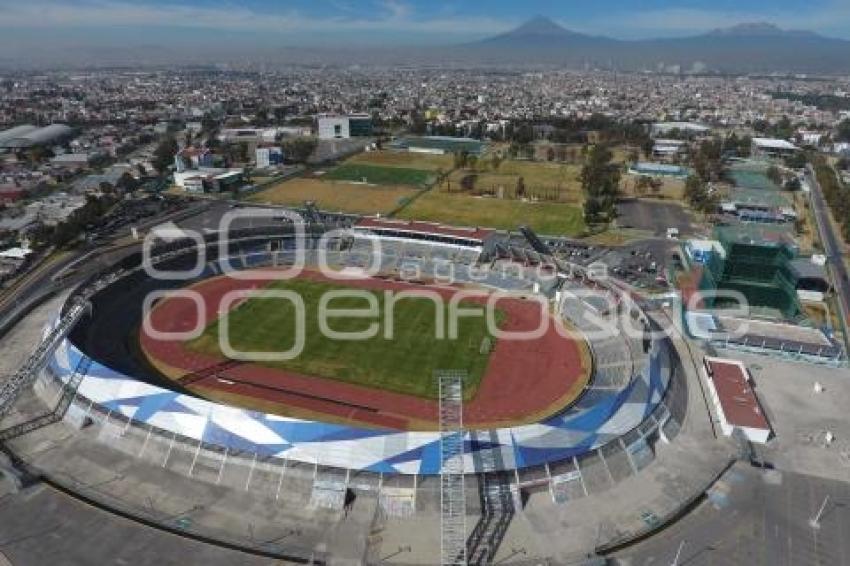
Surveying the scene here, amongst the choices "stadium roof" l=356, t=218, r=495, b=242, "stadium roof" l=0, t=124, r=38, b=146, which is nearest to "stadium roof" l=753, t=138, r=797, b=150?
"stadium roof" l=356, t=218, r=495, b=242

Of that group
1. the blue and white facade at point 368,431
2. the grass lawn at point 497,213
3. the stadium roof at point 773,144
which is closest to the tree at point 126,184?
the grass lawn at point 497,213

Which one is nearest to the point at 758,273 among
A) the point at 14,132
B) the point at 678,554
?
the point at 678,554

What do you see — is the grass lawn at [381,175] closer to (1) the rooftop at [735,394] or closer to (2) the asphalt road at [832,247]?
(2) the asphalt road at [832,247]

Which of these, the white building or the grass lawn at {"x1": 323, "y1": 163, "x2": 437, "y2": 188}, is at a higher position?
the white building

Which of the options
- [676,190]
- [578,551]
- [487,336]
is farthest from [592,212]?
[578,551]

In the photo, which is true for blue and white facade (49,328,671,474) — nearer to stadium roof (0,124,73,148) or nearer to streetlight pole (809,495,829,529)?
streetlight pole (809,495,829,529)
